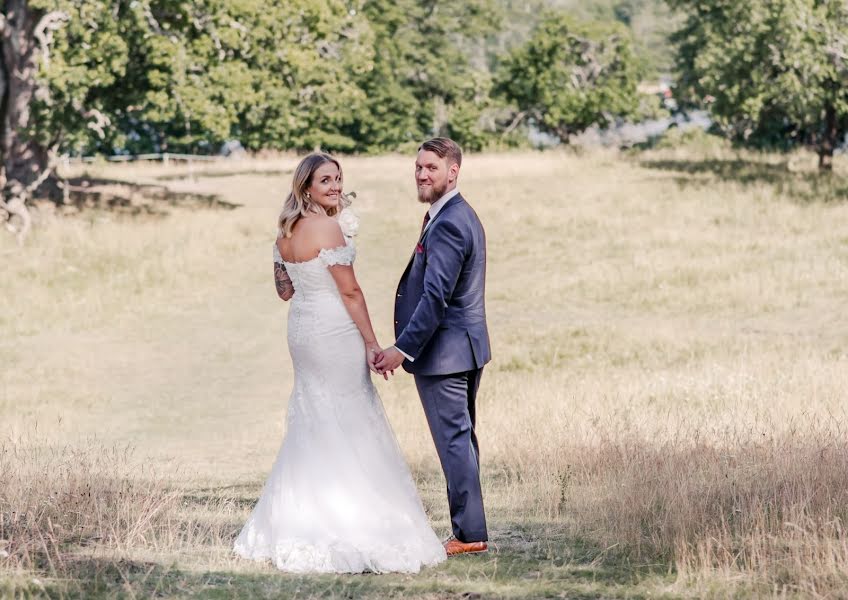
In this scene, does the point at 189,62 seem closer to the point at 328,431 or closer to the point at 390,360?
the point at 328,431

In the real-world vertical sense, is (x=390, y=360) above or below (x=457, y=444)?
above

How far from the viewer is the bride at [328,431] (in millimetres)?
6551

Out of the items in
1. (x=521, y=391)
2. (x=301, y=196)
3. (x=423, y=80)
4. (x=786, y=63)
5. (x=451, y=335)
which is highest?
(x=423, y=80)

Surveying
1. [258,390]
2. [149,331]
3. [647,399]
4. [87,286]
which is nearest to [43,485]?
[647,399]

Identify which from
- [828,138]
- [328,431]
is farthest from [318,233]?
Result: [828,138]

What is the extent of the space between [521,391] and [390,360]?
8.28 m

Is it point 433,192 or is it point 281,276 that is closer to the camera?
point 433,192

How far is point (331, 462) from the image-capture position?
6715mm

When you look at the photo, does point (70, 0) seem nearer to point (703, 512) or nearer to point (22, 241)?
point (22, 241)

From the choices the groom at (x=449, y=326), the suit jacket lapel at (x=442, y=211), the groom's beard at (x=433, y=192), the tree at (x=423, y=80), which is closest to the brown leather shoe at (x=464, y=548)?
the groom at (x=449, y=326)

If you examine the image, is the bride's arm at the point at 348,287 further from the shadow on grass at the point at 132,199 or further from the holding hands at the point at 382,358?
the shadow on grass at the point at 132,199

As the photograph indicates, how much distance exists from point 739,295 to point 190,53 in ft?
43.8

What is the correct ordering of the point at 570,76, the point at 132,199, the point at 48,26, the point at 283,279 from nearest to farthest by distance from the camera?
the point at 283,279 → the point at 48,26 → the point at 132,199 → the point at 570,76

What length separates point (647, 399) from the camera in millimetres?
12898
